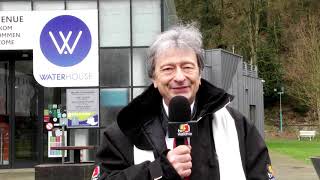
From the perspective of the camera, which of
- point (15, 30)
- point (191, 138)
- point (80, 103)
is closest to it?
point (191, 138)

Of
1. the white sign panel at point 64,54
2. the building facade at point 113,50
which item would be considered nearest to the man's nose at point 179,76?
the white sign panel at point 64,54

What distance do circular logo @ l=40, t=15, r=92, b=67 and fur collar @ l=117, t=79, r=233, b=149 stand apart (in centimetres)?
699

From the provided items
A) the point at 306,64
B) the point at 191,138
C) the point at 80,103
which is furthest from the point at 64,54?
the point at 306,64

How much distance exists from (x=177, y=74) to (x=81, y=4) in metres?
14.5

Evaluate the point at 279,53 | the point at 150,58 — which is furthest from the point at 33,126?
the point at 279,53

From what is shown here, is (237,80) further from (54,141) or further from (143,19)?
(54,141)

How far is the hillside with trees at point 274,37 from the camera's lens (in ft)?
143

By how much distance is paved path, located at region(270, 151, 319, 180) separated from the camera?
50.2 ft

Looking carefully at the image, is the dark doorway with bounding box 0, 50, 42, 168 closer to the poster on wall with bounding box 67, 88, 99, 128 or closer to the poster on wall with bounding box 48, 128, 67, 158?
the poster on wall with bounding box 48, 128, 67, 158

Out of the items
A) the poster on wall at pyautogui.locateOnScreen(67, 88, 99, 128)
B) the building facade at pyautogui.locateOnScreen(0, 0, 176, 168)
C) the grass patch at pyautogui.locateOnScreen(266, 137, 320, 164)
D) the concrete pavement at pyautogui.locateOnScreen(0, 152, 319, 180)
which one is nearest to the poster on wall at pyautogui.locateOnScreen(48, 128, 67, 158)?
the building facade at pyautogui.locateOnScreen(0, 0, 176, 168)

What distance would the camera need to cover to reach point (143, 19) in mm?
16703

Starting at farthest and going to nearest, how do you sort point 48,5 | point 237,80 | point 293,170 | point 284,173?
point 237,80 → point 293,170 → point 48,5 → point 284,173

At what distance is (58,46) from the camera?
31.4 feet

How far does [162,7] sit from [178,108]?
14.3 m
